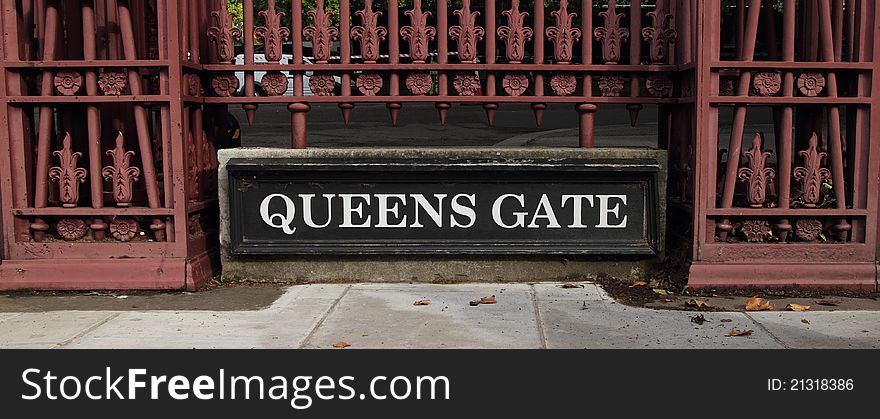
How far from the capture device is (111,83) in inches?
249

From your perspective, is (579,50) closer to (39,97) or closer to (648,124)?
(39,97)

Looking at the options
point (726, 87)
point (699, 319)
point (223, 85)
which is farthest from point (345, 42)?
point (699, 319)

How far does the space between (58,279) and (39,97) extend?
1167 millimetres

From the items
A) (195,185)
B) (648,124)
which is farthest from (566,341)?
(648,124)

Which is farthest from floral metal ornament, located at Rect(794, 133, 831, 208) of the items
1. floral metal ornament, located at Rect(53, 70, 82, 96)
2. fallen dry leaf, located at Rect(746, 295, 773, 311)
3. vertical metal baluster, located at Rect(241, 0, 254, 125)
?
floral metal ornament, located at Rect(53, 70, 82, 96)

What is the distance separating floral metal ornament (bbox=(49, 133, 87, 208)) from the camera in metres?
6.42

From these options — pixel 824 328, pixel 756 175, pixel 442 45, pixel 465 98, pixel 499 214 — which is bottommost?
pixel 824 328

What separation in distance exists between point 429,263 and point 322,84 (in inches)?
54.7

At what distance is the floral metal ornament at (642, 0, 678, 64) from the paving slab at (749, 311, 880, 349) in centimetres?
187

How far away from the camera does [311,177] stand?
6496 mm

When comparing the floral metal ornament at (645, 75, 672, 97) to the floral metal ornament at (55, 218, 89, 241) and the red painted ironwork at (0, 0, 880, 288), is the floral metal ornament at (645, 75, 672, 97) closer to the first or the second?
the red painted ironwork at (0, 0, 880, 288)

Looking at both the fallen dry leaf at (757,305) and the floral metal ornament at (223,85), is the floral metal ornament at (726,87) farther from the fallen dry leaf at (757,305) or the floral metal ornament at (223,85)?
the floral metal ornament at (223,85)

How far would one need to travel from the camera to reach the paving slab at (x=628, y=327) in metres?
5.02

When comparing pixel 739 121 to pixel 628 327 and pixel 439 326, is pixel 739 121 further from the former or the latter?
pixel 439 326
